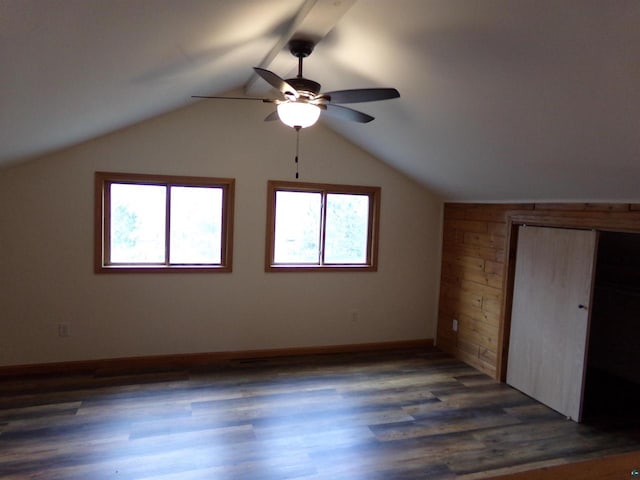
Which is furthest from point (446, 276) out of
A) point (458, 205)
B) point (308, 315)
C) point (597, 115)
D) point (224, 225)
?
point (597, 115)

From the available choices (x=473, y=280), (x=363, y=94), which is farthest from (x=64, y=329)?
(x=473, y=280)

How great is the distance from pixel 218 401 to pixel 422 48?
10.4ft

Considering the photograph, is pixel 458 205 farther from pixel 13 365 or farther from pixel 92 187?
pixel 13 365

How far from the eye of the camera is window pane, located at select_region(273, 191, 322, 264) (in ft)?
15.8

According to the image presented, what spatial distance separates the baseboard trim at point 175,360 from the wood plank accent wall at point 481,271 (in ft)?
2.27

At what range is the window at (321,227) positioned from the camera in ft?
15.7

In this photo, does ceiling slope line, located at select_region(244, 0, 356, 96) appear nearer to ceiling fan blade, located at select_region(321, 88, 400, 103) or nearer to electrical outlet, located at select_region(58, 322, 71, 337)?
ceiling fan blade, located at select_region(321, 88, 400, 103)

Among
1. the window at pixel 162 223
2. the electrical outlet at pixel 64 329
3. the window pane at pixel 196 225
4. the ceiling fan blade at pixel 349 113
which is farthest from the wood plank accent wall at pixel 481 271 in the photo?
the electrical outlet at pixel 64 329

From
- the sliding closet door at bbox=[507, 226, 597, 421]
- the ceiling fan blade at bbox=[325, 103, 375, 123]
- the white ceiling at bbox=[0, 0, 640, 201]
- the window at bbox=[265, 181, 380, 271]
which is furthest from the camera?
the window at bbox=[265, 181, 380, 271]

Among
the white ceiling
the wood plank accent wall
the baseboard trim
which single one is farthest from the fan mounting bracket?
the baseboard trim

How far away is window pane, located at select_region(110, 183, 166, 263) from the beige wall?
0.21 meters

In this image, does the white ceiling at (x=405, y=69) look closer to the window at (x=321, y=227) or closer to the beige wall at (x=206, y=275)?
the beige wall at (x=206, y=275)

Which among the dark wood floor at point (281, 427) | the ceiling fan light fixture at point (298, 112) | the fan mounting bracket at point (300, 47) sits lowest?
the dark wood floor at point (281, 427)

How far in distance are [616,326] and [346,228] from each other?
3.05 m
